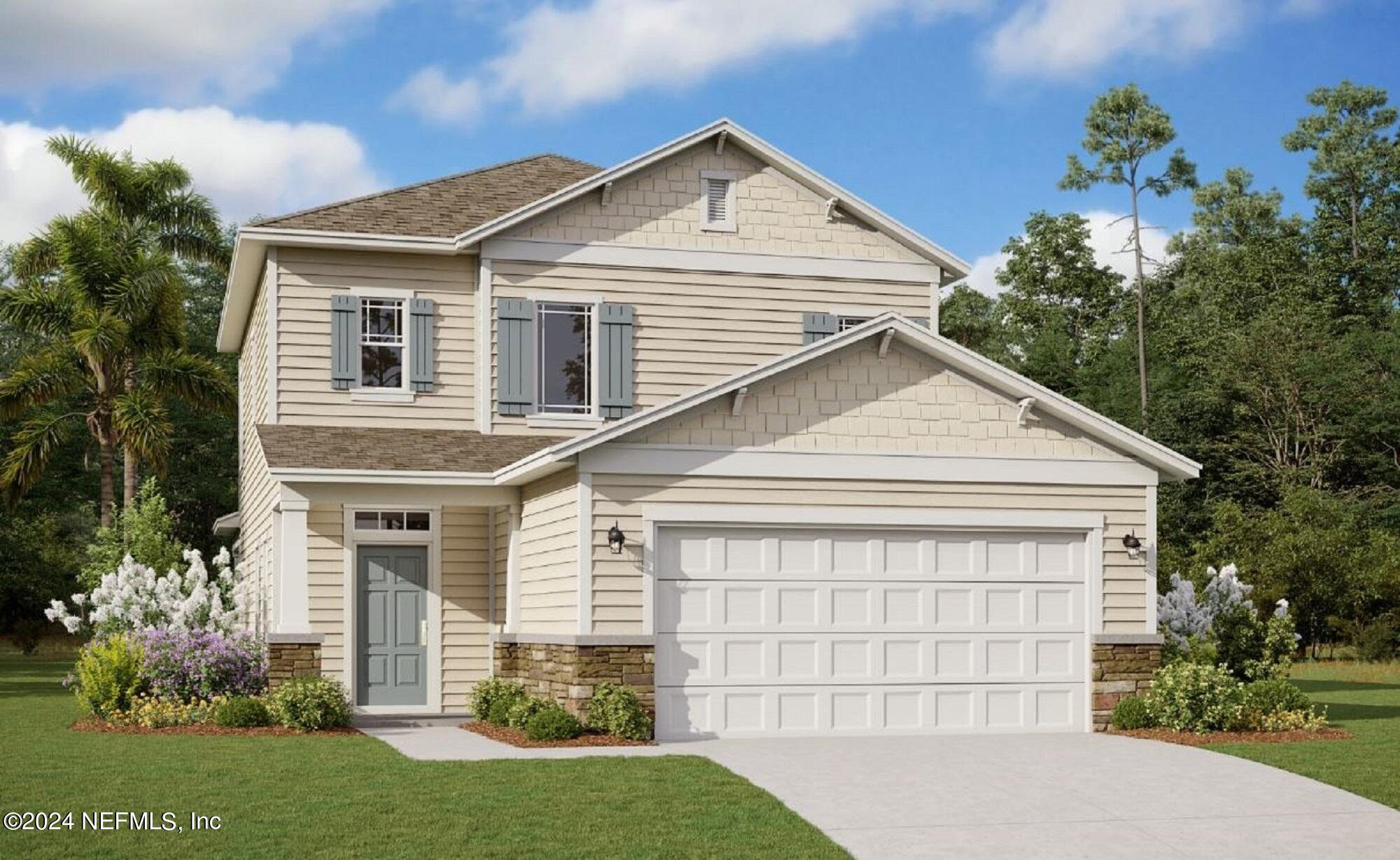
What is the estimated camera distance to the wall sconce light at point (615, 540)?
55.4ft

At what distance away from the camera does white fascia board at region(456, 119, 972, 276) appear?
21516 millimetres

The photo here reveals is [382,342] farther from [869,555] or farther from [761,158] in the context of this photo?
[869,555]

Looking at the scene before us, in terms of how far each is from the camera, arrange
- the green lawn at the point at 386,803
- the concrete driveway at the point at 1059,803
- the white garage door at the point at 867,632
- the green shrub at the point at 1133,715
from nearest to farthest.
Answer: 1. the green lawn at the point at 386,803
2. the concrete driveway at the point at 1059,803
3. the white garage door at the point at 867,632
4. the green shrub at the point at 1133,715

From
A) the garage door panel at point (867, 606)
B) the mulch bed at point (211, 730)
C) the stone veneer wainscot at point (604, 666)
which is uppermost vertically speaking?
A: the garage door panel at point (867, 606)

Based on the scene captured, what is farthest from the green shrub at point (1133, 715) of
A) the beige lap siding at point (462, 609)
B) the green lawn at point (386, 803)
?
the beige lap siding at point (462, 609)

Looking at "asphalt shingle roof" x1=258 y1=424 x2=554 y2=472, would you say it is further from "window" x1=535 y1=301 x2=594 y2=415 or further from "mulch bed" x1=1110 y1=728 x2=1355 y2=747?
"mulch bed" x1=1110 y1=728 x2=1355 y2=747

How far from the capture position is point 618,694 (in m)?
16.6

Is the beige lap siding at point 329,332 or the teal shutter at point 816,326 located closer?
the beige lap siding at point 329,332

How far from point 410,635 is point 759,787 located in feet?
30.6

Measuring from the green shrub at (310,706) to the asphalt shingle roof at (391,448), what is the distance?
2.55m

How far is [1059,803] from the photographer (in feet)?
42.4

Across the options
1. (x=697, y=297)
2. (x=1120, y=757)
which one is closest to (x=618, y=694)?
(x=1120, y=757)

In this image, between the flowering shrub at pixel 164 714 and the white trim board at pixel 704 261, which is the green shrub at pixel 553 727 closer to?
the flowering shrub at pixel 164 714

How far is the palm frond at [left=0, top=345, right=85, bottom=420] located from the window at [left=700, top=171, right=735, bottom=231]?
61.0 ft
